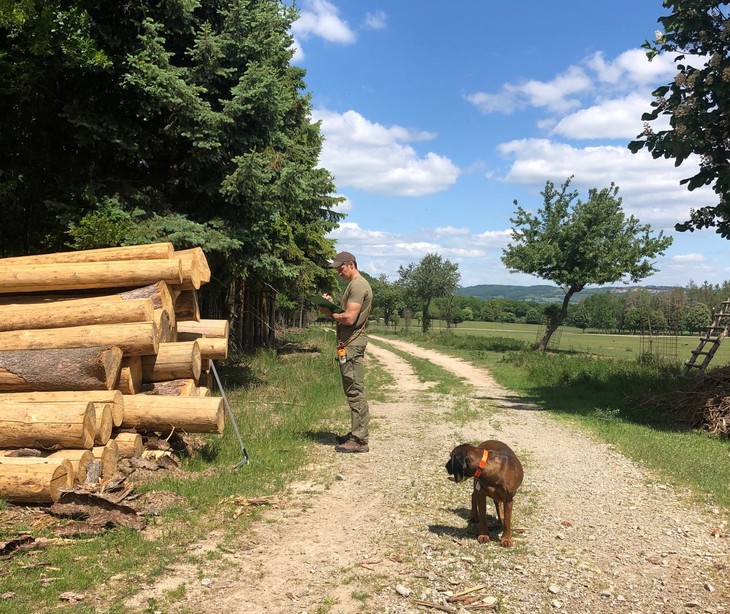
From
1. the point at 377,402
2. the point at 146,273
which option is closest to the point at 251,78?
the point at 146,273

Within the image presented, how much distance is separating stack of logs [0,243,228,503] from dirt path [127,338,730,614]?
1828 millimetres

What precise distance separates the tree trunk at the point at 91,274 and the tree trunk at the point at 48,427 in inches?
79.6

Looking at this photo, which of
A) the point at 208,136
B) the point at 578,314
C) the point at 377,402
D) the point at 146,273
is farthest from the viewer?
the point at 578,314

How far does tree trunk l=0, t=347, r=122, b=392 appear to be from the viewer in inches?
251

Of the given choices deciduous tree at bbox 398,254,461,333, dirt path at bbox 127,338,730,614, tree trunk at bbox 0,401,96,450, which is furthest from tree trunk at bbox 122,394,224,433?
deciduous tree at bbox 398,254,461,333

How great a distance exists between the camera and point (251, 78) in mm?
9977

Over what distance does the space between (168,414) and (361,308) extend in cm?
274

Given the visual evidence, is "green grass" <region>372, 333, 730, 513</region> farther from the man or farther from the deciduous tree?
the deciduous tree

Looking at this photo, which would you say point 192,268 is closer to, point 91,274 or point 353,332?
point 91,274

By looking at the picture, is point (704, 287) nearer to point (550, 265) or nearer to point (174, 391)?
point (550, 265)

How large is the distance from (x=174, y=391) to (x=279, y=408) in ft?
10.5

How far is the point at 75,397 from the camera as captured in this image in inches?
249

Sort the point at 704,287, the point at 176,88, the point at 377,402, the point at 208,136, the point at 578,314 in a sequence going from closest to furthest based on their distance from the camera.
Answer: the point at 176,88, the point at 208,136, the point at 377,402, the point at 704,287, the point at 578,314

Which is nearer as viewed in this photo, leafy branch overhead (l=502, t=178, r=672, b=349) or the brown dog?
the brown dog
